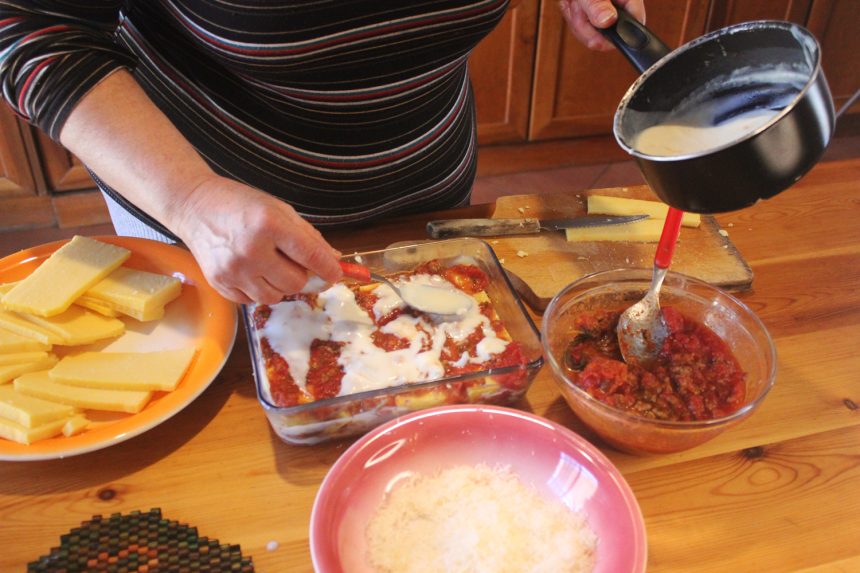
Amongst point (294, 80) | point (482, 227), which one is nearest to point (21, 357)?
point (294, 80)

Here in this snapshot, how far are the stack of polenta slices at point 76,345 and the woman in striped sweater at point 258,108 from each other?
0.43ft

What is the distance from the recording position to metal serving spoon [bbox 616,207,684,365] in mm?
886

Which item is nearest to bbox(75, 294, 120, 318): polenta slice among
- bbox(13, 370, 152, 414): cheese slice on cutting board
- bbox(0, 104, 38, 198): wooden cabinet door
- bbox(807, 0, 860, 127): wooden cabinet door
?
bbox(13, 370, 152, 414): cheese slice on cutting board

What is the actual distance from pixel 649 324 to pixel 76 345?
742mm

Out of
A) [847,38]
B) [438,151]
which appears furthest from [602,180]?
[438,151]

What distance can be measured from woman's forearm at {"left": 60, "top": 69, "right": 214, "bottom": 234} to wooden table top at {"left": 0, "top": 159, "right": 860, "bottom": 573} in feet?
0.81

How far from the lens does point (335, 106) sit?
1104 millimetres

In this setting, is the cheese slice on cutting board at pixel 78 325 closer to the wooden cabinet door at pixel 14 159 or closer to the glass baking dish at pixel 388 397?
the glass baking dish at pixel 388 397

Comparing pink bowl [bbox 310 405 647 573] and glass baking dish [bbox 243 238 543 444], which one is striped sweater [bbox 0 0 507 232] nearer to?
glass baking dish [bbox 243 238 543 444]

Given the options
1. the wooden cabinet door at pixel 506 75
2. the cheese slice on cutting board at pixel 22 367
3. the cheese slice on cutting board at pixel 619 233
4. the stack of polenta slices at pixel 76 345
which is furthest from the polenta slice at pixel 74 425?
the wooden cabinet door at pixel 506 75

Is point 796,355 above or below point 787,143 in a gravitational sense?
below

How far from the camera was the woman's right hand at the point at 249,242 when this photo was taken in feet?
2.61

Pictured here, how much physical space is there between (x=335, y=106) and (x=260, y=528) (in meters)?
0.64

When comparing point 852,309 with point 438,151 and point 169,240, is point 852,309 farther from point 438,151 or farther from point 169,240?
point 169,240
